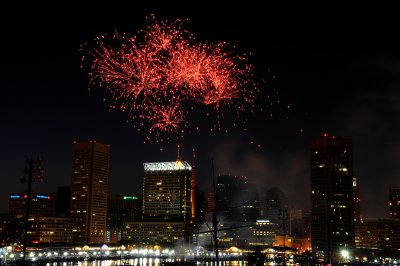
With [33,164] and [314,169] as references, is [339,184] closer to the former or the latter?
[314,169]

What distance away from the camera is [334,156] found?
192 metres

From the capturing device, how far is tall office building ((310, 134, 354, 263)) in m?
178

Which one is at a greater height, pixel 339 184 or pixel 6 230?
pixel 339 184

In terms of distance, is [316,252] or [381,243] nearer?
[316,252]

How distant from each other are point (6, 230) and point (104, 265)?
301 feet

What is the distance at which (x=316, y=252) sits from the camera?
17600 centimetres

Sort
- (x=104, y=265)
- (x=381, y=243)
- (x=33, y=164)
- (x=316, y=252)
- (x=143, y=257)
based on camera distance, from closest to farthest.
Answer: (x=33, y=164), (x=104, y=265), (x=143, y=257), (x=316, y=252), (x=381, y=243)

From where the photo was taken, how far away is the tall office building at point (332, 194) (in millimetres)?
178125

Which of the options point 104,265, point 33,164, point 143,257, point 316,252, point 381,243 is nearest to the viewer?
point 33,164

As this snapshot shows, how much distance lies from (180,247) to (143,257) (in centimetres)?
3054

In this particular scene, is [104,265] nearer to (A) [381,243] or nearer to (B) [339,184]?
(B) [339,184]

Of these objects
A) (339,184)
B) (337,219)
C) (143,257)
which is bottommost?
(143,257)

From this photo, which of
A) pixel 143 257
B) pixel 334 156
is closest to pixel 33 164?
pixel 143 257

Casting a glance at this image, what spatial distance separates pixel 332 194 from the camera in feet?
605
